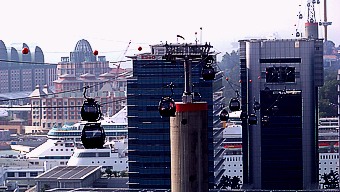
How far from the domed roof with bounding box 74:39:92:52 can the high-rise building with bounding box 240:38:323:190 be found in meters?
105

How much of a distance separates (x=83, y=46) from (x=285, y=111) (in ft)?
349

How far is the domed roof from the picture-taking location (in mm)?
166000

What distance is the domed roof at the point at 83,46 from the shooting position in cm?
16600

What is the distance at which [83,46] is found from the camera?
166 m

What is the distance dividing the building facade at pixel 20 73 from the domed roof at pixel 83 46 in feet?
14.7

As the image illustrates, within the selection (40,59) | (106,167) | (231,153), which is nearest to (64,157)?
(106,167)

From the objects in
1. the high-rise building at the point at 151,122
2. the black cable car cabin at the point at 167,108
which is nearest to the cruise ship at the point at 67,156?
the high-rise building at the point at 151,122

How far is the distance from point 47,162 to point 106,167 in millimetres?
9193

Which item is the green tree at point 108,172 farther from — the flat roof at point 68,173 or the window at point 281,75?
the window at point 281,75

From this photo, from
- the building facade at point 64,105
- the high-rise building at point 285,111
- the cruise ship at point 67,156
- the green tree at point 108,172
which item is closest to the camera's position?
the high-rise building at point 285,111

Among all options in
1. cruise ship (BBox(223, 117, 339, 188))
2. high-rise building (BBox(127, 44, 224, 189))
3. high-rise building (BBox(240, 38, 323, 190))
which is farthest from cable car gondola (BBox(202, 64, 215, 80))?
cruise ship (BBox(223, 117, 339, 188))

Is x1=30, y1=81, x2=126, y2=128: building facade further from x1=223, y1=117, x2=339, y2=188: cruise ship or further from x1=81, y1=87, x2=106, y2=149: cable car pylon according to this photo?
x1=81, y1=87, x2=106, y2=149: cable car pylon

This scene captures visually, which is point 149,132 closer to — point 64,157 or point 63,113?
point 64,157

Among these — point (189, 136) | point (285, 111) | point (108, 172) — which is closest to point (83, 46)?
point (108, 172)
